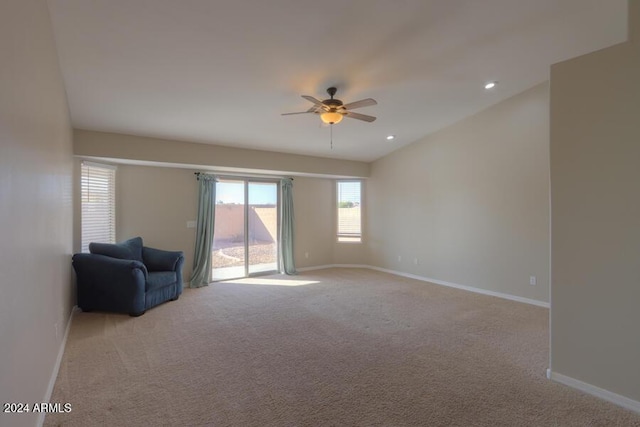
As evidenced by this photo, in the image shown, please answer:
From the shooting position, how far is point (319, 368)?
275 cm

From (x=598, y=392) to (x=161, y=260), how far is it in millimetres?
5654

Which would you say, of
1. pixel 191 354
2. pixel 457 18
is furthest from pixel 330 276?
pixel 457 18

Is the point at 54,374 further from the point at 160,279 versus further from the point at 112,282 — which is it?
the point at 160,279

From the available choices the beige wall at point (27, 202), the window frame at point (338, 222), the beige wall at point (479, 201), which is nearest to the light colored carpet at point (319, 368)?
the beige wall at point (27, 202)

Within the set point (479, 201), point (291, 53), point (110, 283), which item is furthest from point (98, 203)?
point (479, 201)

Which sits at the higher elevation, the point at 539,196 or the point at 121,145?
the point at 121,145

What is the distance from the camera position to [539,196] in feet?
14.8

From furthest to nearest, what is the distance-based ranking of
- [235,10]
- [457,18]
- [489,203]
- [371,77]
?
1. [489,203]
2. [371,77]
3. [457,18]
4. [235,10]

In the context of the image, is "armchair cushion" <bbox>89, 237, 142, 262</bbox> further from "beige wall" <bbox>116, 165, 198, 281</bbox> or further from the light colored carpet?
the light colored carpet

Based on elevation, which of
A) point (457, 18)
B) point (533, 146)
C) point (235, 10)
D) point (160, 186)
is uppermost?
point (457, 18)

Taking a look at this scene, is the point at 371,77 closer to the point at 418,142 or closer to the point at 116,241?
the point at 418,142

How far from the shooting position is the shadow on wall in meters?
6.21

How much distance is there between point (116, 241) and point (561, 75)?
253 inches

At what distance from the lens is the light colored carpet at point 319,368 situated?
83.5 inches
